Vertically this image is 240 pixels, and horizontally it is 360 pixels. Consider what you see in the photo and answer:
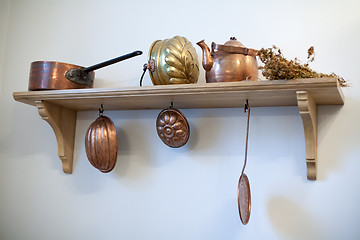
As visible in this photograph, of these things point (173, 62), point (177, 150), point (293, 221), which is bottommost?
point (293, 221)

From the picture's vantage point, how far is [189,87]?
1104mm

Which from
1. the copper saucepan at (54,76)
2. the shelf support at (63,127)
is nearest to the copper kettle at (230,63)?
the copper saucepan at (54,76)

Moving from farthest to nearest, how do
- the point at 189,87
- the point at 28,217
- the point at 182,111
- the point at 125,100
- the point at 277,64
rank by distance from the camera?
the point at 28,217 < the point at 182,111 < the point at 125,100 < the point at 189,87 < the point at 277,64

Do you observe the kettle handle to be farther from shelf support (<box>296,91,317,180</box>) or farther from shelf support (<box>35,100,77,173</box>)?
shelf support (<box>35,100,77,173</box>)

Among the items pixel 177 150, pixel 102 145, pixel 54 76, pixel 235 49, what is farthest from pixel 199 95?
pixel 54 76

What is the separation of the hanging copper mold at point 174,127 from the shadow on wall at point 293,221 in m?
0.35

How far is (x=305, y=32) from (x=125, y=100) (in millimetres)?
633

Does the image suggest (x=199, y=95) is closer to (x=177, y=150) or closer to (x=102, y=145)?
(x=177, y=150)

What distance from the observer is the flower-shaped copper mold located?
128cm

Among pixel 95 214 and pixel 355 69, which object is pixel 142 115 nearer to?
pixel 95 214

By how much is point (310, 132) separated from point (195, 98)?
1.16ft

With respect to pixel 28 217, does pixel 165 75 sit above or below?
above

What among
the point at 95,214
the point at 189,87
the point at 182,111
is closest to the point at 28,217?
the point at 95,214

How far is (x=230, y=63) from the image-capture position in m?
1.13
